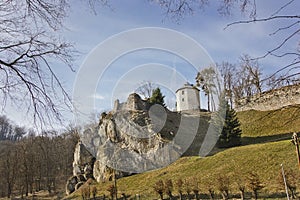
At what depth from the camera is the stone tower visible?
39.0m

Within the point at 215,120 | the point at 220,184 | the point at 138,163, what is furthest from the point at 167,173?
the point at 220,184

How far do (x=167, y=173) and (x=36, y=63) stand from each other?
1938 centimetres

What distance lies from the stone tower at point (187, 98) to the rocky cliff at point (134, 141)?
582cm

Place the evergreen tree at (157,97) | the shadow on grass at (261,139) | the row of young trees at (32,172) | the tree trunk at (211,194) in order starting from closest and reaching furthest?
the tree trunk at (211,194) → the shadow on grass at (261,139) → the evergreen tree at (157,97) → the row of young trees at (32,172)

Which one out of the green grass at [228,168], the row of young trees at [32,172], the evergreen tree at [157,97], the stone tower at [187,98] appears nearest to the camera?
the green grass at [228,168]

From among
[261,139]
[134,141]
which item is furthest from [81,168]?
[261,139]

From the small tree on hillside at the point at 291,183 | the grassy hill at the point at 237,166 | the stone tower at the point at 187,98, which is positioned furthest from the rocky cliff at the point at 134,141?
the small tree on hillside at the point at 291,183

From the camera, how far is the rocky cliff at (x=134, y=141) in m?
24.8

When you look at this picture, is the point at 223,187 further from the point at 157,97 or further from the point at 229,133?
the point at 157,97

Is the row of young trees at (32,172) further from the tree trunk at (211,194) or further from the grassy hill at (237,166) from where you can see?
the tree trunk at (211,194)

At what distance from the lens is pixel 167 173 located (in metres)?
21.4

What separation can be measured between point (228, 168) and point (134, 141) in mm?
11387

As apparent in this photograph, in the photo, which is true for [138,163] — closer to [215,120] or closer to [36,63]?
[215,120]

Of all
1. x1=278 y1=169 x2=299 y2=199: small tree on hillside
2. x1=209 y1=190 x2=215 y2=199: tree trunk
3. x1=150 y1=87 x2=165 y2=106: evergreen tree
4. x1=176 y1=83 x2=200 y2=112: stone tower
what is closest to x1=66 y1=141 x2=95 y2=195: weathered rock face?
x1=150 y1=87 x2=165 y2=106: evergreen tree
